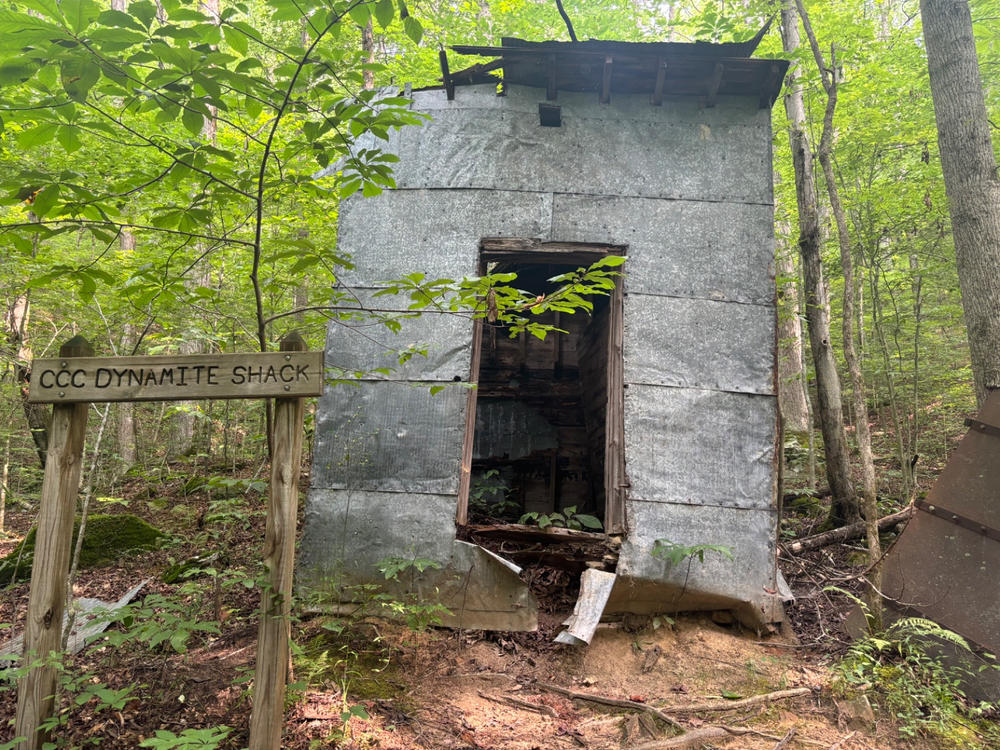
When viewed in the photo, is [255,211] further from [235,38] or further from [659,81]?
[659,81]

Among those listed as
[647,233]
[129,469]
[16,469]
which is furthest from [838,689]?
[16,469]

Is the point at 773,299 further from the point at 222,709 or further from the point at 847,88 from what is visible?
the point at 222,709

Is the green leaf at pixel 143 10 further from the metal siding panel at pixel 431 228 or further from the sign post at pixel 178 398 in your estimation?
the metal siding panel at pixel 431 228

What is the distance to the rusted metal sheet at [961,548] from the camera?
3568mm

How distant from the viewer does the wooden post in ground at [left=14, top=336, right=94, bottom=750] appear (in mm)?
2424

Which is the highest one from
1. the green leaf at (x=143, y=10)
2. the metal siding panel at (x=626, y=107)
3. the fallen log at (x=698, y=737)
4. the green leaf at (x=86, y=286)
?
the metal siding panel at (x=626, y=107)

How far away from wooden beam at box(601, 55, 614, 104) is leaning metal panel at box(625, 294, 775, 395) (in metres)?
1.71

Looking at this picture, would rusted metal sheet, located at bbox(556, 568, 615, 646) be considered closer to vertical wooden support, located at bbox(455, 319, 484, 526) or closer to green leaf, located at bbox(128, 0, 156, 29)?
vertical wooden support, located at bbox(455, 319, 484, 526)

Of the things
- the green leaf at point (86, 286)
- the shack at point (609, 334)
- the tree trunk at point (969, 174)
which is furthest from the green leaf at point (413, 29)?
the tree trunk at point (969, 174)

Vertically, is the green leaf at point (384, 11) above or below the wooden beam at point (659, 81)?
below

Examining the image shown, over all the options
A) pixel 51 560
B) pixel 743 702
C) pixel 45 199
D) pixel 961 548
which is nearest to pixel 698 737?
pixel 743 702

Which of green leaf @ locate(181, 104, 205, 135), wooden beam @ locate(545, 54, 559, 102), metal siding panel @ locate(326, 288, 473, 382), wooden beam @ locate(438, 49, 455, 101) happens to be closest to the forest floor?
metal siding panel @ locate(326, 288, 473, 382)

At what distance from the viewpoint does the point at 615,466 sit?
4.36 meters

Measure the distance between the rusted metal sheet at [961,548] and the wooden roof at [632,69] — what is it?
3.06m
